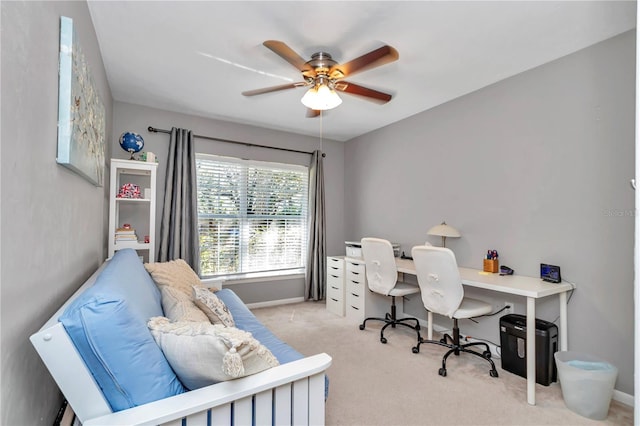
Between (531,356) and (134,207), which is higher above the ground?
(134,207)

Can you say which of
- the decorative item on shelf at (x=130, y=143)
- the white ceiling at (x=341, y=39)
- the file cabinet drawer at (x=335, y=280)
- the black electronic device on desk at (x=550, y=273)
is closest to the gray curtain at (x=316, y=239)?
the file cabinet drawer at (x=335, y=280)

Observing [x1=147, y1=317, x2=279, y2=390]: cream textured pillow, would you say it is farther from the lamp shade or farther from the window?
the window

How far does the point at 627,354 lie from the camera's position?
6.72 ft

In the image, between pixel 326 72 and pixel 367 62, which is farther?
pixel 326 72

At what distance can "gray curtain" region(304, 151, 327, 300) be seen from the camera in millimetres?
4480

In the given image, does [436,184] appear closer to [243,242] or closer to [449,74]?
[449,74]

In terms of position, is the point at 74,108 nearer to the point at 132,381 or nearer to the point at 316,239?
the point at 132,381

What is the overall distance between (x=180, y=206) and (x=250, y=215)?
920 mm

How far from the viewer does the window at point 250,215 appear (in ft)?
12.8

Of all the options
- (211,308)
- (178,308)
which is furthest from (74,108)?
(211,308)

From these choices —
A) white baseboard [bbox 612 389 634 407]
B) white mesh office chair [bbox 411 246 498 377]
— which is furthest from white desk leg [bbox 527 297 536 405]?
white baseboard [bbox 612 389 634 407]

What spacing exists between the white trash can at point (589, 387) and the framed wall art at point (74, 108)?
289 centimetres

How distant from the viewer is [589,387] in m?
1.86

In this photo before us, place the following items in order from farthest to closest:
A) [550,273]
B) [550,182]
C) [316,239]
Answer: [316,239]
[550,182]
[550,273]
